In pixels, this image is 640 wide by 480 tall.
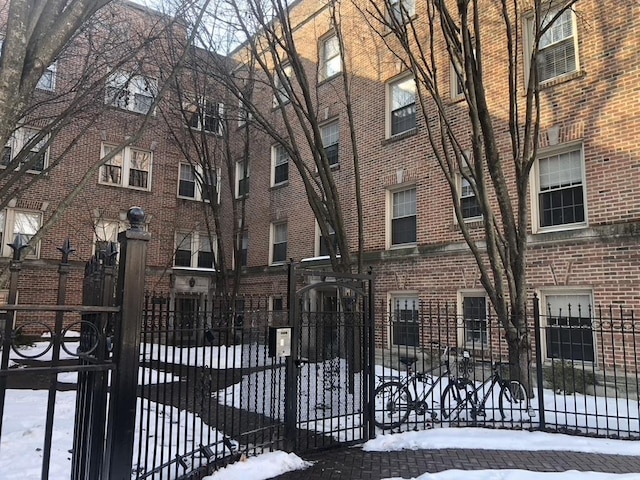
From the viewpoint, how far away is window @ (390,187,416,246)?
13047mm

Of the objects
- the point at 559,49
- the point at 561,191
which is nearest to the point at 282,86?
the point at 559,49

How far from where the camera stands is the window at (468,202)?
11492 millimetres

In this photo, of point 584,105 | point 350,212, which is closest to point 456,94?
point 584,105

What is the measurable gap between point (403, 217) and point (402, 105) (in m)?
3.23

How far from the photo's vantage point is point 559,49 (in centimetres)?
1040

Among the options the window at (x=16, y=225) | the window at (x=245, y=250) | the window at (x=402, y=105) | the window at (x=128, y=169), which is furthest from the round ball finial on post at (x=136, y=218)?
the window at (x=128, y=169)

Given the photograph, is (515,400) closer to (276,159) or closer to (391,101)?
(391,101)

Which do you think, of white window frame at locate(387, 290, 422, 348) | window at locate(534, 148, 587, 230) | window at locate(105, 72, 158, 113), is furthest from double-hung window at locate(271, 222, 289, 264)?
window at locate(534, 148, 587, 230)

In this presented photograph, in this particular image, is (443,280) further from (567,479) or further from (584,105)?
(567,479)

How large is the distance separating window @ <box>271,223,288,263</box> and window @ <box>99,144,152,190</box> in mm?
6183

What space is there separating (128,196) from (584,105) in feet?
55.5

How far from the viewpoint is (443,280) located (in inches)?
461

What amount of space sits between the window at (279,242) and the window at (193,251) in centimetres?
362

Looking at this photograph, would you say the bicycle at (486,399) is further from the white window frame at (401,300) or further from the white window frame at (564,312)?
the white window frame at (401,300)
